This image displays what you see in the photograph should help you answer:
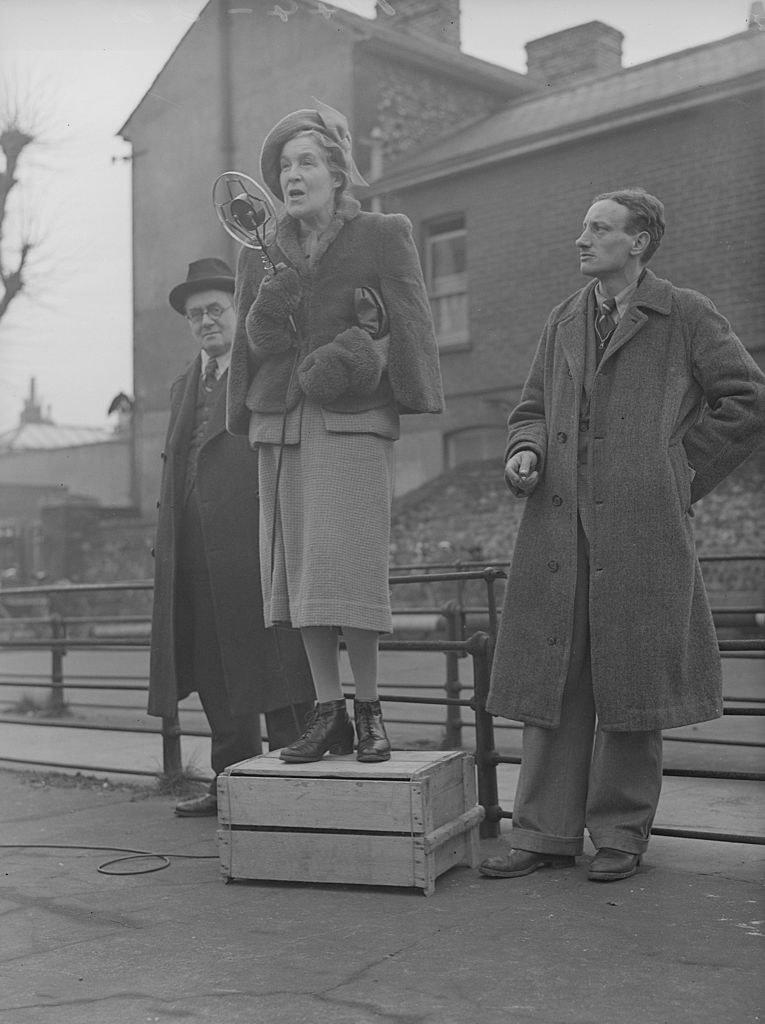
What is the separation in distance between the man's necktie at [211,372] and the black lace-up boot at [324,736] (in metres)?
1.60

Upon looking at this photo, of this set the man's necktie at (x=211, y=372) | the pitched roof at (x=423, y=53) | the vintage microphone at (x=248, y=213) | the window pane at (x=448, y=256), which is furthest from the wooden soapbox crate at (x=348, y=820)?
the pitched roof at (x=423, y=53)

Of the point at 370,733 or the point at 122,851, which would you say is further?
the point at 122,851

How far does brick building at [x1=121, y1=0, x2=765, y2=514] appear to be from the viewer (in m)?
14.6

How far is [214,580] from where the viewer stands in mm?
4812

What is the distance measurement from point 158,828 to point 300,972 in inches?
77.5

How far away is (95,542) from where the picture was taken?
21.1 m

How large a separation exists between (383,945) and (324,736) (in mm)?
893

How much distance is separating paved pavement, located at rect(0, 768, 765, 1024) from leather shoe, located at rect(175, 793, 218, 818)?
1.91 ft

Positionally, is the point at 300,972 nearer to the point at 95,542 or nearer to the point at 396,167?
the point at 396,167

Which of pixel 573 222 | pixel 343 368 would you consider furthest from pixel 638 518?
pixel 573 222

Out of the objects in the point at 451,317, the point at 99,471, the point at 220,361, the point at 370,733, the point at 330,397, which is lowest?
the point at 370,733

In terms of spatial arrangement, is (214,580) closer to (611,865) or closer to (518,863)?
(518,863)

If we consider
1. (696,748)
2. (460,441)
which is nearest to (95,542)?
(460,441)

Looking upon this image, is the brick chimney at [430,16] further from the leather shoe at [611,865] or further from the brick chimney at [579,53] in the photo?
the leather shoe at [611,865]
